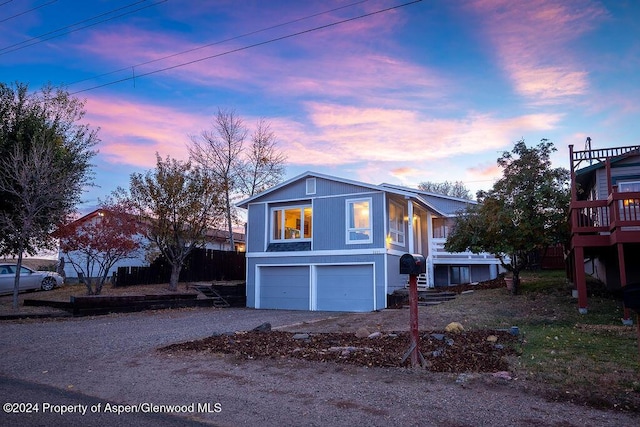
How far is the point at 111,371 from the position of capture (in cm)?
711

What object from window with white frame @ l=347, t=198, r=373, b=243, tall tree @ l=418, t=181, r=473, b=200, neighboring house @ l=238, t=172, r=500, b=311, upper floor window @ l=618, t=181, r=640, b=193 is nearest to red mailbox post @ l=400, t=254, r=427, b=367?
neighboring house @ l=238, t=172, r=500, b=311

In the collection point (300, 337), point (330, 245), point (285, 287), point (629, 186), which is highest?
point (629, 186)

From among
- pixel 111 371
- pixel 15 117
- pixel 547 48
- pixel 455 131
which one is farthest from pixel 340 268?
pixel 15 117

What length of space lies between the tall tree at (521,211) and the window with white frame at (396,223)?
3129mm

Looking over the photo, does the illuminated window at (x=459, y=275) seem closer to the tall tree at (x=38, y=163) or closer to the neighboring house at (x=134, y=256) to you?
the neighboring house at (x=134, y=256)

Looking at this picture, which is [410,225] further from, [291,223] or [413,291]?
[413,291]

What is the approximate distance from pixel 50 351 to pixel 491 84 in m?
13.6

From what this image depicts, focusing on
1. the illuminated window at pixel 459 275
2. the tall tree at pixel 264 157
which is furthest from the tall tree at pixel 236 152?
the illuminated window at pixel 459 275

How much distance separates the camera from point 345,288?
1841cm

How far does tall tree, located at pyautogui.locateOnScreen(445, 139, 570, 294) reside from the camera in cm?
1466

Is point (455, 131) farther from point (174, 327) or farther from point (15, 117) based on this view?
point (15, 117)

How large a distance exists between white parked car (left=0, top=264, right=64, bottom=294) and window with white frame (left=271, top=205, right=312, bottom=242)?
11087 mm

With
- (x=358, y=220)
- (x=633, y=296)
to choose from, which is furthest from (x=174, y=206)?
(x=633, y=296)

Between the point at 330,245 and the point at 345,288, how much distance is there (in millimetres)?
1816
